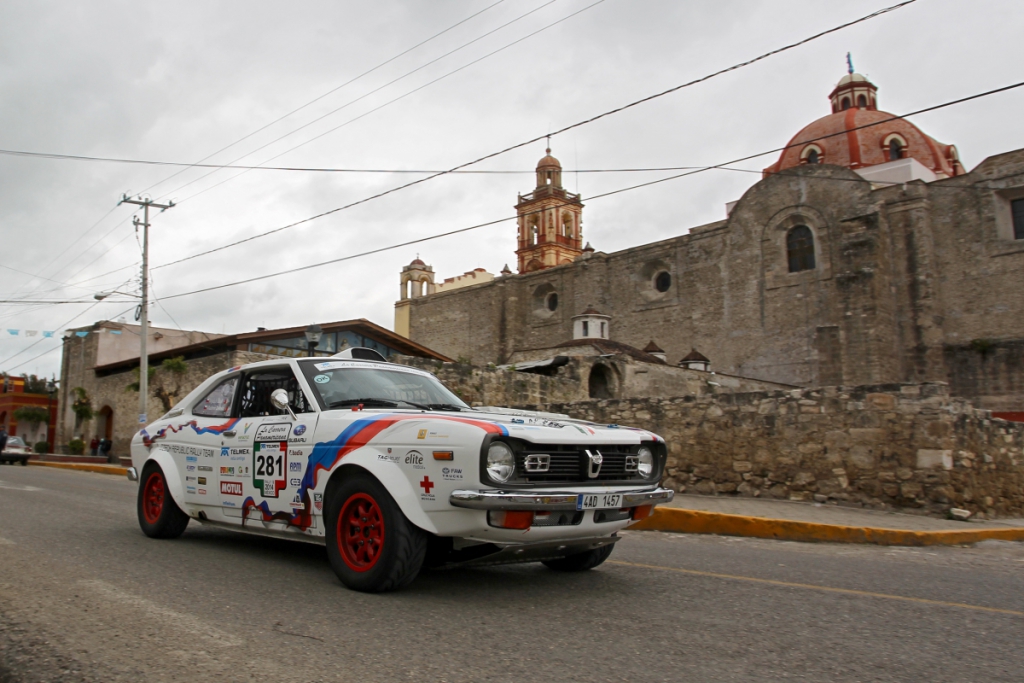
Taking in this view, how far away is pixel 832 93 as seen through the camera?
51.4m

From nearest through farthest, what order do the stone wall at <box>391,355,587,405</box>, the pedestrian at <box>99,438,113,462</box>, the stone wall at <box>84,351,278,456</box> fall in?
the stone wall at <box>391,355,587,405</box> → the stone wall at <box>84,351,278,456</box> → the pedestrian at <box>99,438,113,462</box>

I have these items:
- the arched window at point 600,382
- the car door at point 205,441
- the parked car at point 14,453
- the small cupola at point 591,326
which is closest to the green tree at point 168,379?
the parked car at point 14,453

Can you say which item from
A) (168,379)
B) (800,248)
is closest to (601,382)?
A: (168,379)

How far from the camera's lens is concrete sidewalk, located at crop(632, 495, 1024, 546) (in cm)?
754

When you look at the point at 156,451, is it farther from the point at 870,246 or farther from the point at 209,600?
the point at 870,246

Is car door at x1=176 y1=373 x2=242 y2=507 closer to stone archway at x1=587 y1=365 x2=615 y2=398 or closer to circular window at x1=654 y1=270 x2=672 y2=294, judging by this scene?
stone archway at x1=587 y1=365 x2=615 y2=398

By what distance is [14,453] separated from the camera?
1145 inches

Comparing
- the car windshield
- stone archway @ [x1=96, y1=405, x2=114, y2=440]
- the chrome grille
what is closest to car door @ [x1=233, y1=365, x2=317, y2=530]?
the car windshield

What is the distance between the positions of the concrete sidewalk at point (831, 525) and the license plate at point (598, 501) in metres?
3.25

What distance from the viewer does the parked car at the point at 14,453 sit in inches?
1144

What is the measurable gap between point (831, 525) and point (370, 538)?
5.43 meters

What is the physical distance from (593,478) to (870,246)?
121ft

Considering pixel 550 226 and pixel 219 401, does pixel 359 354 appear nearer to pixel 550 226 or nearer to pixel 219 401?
pixel 219 401

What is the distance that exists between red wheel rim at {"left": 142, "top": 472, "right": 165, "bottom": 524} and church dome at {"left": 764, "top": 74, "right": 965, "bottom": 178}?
40.6 m
